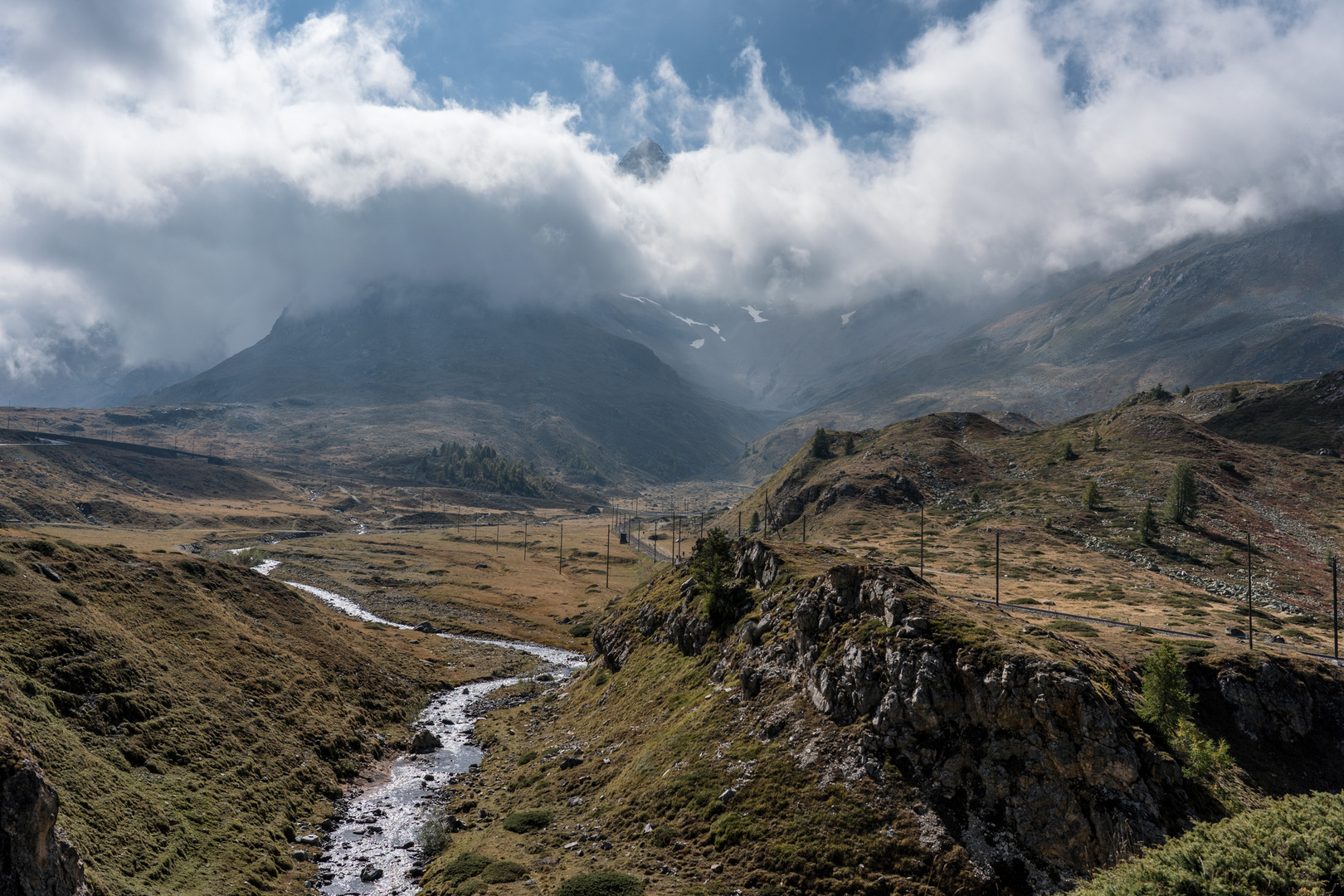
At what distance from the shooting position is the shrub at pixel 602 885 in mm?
41000

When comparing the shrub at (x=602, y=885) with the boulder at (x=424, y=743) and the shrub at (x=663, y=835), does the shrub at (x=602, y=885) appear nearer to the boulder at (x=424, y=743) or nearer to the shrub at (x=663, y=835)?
→ the shrub at (x=663, y=835)

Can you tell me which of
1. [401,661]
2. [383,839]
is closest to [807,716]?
[383,839]

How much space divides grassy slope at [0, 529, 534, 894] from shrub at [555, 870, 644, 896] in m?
21.1

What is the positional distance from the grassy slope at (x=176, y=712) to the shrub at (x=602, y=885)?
21075mm

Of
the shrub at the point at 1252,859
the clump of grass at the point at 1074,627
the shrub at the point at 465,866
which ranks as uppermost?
the clump of grass at the point at 1074,627

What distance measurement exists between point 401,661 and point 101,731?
5505 centimetres

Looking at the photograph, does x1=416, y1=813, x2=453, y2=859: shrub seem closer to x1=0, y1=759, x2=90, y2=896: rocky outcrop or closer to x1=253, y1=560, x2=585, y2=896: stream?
x1=253, y1=560, x2=585, y2=896: stream

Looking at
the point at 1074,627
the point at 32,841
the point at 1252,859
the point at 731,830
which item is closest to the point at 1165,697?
the point at 1252,859

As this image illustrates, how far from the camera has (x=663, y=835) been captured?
45.9 meters

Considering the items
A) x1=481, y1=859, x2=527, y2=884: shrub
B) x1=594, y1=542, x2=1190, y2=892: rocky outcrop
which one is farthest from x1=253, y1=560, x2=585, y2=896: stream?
x1=594, y1=542, x2=1190, y2=892: rocky outcrop

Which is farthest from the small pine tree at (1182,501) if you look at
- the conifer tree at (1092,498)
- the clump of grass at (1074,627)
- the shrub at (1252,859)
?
the shrub at (1252,859)

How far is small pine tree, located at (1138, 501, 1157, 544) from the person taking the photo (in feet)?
445

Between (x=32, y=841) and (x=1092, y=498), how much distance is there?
183672mm

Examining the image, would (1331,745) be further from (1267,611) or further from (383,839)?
(383,839)
